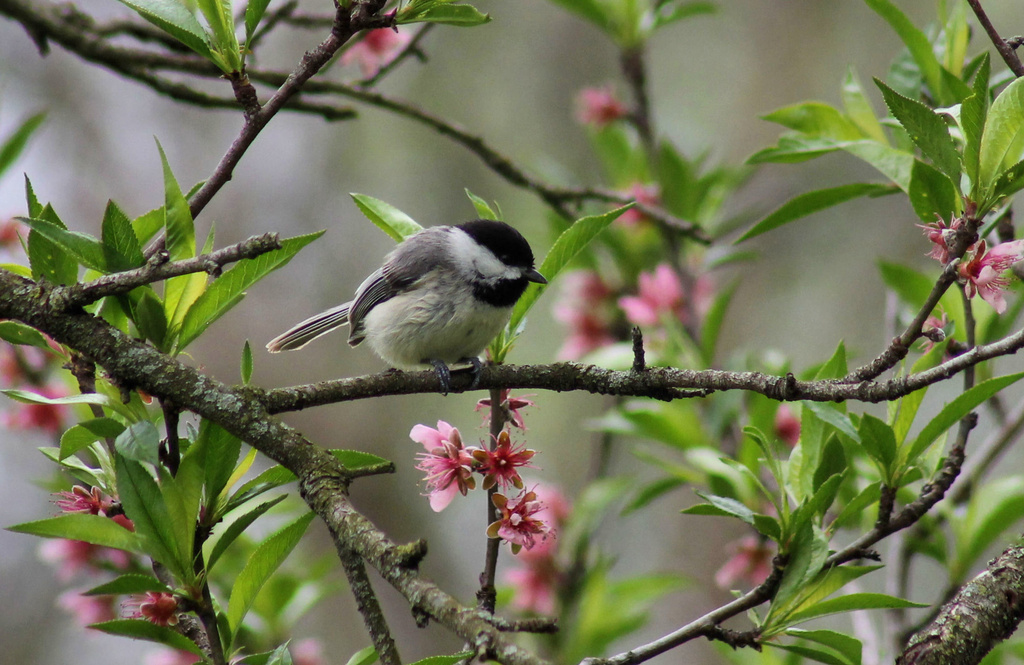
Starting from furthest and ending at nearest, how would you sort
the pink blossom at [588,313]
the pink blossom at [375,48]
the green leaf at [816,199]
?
the pink blossom at [588,313]
the pink blossom at [375,48]
the green leaf at [816,199]

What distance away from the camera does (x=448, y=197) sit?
8.50 m

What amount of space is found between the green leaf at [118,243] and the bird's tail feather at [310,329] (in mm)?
1821

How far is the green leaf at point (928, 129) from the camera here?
1.62 metres

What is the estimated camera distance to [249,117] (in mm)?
1795

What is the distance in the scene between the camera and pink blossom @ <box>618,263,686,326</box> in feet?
11.9

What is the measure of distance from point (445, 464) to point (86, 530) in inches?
32.5

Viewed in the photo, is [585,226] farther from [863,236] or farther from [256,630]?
[863,236]

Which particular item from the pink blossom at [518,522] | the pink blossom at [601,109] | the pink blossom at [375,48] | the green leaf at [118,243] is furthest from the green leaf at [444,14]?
the pink blossom at [601,109]

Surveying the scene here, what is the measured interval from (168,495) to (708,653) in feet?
15.9

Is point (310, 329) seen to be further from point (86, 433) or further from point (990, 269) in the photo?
point (990, 269)

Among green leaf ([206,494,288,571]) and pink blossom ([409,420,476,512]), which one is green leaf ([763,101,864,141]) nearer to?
pink blossom ([409,420,476,512])

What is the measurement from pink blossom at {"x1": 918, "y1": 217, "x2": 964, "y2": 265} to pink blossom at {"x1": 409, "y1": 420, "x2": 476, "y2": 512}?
117cm

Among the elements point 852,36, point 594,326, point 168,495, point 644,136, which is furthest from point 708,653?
point 852,36

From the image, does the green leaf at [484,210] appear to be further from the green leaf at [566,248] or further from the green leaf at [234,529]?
the green leaf at [234,529]
